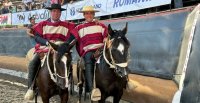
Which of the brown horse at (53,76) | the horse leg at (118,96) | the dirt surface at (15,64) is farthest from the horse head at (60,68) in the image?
the dirt surface at (15,64)

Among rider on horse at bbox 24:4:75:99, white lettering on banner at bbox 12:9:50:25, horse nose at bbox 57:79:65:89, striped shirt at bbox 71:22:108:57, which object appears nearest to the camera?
horse nose at bbox 57:79:65:89

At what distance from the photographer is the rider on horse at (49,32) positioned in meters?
8.68

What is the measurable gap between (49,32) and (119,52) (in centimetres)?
164

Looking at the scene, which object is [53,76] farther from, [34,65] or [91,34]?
[91,34]

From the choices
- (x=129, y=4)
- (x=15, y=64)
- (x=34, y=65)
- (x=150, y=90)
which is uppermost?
(x=129, y=4)

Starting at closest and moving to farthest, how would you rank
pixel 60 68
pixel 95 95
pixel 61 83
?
1. pixel 61 83
2. pixel 60 68
3. pixel 95 95

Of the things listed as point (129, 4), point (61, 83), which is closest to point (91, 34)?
point (61, 83)

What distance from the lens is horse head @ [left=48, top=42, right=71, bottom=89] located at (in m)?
7.75

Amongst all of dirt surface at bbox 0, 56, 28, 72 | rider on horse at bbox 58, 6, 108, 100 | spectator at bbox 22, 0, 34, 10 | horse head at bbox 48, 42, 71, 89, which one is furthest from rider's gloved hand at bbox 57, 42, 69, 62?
spectator at bbox 22, 0, 34, 10

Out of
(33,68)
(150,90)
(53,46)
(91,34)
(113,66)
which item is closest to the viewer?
(53,46)

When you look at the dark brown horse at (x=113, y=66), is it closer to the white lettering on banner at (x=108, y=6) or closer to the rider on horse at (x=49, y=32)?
the rider on horse at (x=49, y=32)

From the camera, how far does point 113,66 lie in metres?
8.13

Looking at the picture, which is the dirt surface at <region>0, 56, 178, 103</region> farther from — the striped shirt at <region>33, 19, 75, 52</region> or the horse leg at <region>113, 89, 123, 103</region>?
the striped shirt at <region>33, 19, 75, 52</region>

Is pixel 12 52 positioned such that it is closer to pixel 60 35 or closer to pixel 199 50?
pixel 60 35
